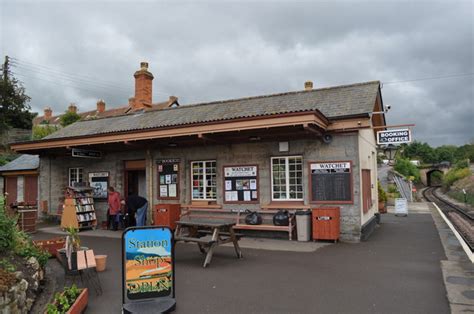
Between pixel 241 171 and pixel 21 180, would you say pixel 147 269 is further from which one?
pixel 21 180

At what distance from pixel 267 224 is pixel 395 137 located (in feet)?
15.2

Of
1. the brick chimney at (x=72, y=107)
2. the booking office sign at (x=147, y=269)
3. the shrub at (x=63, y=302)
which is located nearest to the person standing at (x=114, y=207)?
the shrub at (x=63, y=302)

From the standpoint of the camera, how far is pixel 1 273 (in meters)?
4.42

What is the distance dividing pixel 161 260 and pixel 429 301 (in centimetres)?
369

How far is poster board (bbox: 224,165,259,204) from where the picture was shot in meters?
11.4

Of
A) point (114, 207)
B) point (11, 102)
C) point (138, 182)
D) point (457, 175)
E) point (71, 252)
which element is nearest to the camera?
point (71, 252)

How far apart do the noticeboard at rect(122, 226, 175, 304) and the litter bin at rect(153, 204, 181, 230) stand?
6955mm

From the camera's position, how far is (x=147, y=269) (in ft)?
15.9

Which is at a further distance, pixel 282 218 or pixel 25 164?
pixel 25 164

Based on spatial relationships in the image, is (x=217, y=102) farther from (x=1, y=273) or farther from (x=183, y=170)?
(x=1, y=273)

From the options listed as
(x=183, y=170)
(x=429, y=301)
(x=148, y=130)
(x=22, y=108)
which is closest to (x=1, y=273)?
(x=429, y=301)

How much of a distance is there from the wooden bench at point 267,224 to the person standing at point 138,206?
10.2 ft

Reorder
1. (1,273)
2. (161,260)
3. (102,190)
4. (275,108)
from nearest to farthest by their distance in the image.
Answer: (1,273) → (161,260) → (275,108) → (102,190)

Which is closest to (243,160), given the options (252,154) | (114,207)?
(252,154)
